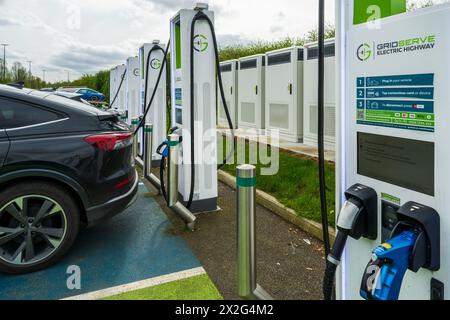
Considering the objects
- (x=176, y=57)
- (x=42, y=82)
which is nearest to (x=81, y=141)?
(x=176, y=57)

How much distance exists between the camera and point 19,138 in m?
3.17

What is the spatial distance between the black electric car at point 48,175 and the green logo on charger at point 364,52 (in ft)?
8.17

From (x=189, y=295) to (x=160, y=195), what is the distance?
2.80 metres

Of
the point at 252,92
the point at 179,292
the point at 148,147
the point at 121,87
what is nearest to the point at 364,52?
the point at 179,292

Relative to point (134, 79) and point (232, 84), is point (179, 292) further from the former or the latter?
point (232, 84)

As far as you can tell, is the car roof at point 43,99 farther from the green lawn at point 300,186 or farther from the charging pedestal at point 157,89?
the charging pedestal at point 157,89

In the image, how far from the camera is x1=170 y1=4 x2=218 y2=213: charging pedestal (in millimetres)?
4305

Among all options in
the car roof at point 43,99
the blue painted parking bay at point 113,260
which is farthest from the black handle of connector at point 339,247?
the car roof at point 43,99

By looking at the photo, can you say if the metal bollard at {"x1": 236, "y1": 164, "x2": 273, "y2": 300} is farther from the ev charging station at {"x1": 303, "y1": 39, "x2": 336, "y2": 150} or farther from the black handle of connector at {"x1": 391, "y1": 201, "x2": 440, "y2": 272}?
the ev charging station at {"x1": 303, "y1": 39, "x2": 336, "y2": 150}

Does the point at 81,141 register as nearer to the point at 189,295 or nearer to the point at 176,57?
the point at 189,295

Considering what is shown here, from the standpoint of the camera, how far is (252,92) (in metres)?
10.0

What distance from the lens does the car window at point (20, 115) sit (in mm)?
3232
